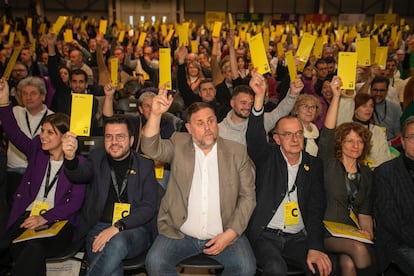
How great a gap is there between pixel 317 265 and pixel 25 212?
2119 mm

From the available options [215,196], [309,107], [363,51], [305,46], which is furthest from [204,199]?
[363,51]

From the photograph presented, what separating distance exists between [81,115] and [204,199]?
97cm

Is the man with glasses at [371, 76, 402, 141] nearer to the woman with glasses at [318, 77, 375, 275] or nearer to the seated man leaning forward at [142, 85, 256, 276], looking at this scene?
the woman with glasses at [318, 77, 375, 275]

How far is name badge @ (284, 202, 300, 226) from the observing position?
2.68 m

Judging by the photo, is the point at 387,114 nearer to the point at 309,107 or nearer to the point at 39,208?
the point at 309,107

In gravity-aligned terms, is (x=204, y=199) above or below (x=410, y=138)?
below

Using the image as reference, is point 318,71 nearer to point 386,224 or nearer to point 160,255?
point 386,224

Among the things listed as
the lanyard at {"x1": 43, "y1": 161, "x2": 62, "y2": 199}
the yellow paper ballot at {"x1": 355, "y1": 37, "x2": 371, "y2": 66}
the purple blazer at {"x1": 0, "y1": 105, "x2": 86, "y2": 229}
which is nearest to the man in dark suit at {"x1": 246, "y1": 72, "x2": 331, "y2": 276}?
the purple blazer at {"x1": 0, "y1": 105, "x2": 86, "y2": 229}

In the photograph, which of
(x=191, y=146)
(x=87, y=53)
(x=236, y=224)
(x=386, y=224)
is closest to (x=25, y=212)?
(x=191, y=146)

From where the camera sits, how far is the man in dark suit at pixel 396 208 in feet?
8.36

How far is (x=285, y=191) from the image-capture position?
2.71 metres

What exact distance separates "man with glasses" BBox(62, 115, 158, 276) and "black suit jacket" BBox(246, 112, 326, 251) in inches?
29.9

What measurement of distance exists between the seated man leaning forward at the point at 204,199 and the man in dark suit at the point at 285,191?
0.14 m

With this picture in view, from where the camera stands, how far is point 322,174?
110 inches
